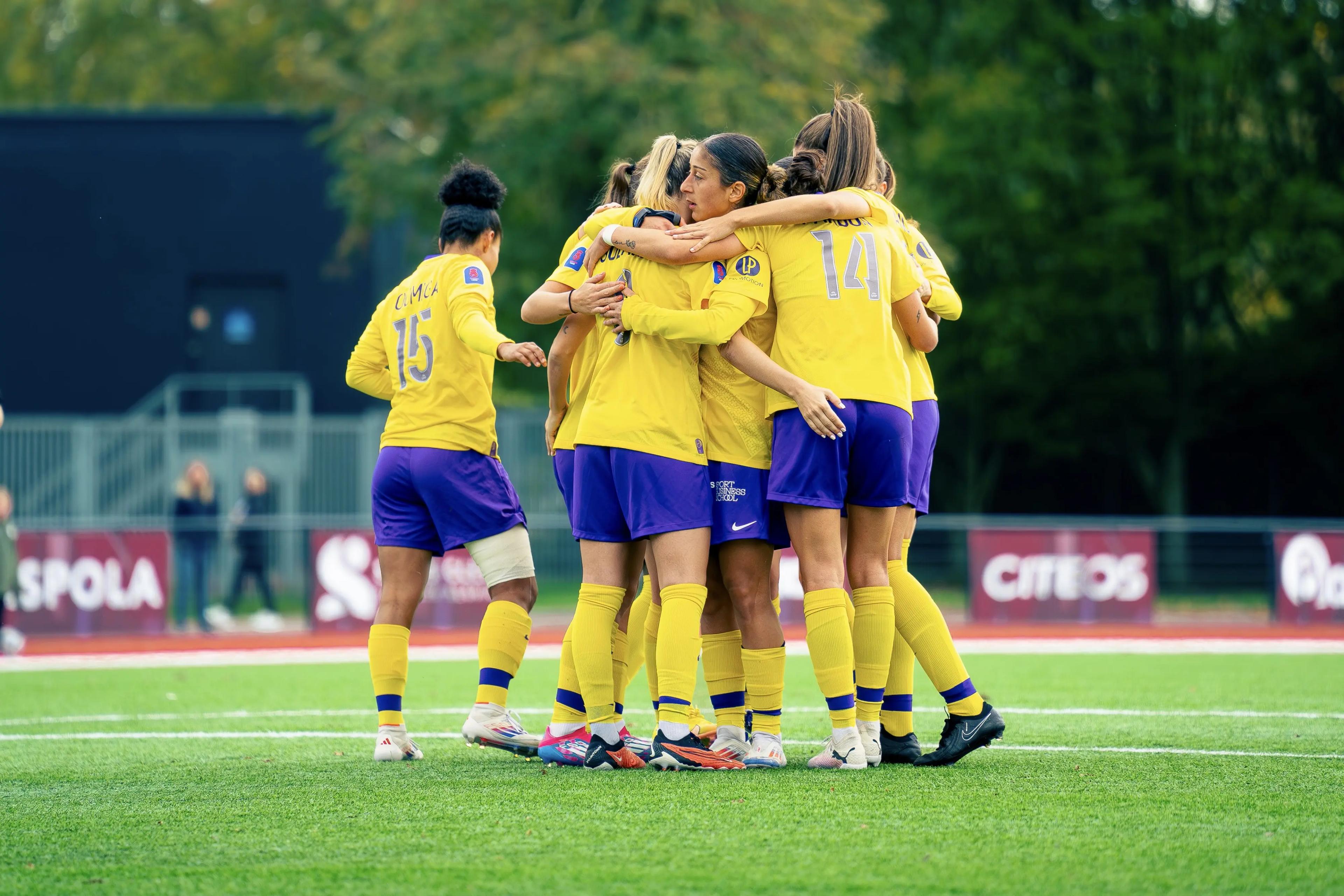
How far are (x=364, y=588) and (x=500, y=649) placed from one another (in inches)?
418

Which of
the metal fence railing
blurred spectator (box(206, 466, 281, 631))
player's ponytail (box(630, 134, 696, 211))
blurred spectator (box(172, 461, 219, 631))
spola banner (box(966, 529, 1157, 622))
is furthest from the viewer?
the metal fence railing

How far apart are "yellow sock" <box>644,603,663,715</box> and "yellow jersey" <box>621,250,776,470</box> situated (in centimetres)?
76

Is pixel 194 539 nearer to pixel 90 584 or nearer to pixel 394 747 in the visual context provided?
pixel 90 584

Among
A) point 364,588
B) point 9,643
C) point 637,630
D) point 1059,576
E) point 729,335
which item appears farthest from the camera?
point 1059,576

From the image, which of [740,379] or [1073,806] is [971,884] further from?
[740,379]

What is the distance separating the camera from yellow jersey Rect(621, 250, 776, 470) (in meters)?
5.05

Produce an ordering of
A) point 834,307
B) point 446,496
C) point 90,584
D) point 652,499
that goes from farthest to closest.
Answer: point 90,584 → point 446,496 → point 834,307 → point 652,499

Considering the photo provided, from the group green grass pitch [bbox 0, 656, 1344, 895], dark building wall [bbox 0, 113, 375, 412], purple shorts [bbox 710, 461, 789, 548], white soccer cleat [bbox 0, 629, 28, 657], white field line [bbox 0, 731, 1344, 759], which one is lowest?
white soccer cleat [bbox 0, 629, 28, 657]

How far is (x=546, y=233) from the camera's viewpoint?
24.4m

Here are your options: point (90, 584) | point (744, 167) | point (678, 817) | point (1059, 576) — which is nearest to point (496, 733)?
point (678, 817)

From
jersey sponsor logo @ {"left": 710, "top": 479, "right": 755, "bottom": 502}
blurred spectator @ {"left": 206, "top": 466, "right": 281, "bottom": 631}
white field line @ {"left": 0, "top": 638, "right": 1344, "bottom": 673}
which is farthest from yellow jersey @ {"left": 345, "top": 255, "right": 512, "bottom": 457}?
blurred spectator @ {"left": 206, "top": 466, "right": 281, "bottom": 631}

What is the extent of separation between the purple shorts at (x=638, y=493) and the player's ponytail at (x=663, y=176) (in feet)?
3.12

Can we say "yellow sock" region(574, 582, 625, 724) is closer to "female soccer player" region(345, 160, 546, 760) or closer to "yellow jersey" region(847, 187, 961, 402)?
"female soccer player" region(345, 160, 546, 760)

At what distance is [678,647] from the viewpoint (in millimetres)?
5137
